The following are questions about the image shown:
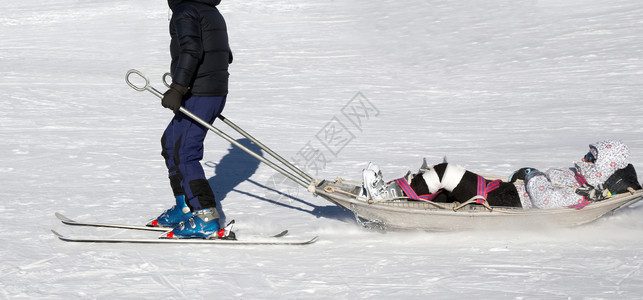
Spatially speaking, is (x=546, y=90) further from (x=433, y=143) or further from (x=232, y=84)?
(x=232, y=84)

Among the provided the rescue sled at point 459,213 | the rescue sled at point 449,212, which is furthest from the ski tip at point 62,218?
the rescue sled at point 459,213

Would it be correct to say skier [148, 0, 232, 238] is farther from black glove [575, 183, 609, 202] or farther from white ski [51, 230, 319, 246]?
black glove [575, 183, 609, 202]

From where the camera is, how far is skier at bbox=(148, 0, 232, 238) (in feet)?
15.0

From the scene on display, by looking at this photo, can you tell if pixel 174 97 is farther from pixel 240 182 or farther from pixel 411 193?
pixel 240 182

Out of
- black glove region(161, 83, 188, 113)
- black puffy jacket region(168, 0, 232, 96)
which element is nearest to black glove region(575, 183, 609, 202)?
black puffy jacket region(168, 0, 232, 96)

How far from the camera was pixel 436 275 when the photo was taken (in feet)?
13.4

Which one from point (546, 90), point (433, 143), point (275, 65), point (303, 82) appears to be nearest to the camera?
point (433, 143)

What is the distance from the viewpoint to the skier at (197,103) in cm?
456

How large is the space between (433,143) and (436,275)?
454 cm

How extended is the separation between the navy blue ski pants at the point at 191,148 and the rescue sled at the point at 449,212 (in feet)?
0.52

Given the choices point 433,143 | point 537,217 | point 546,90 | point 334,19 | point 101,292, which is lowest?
point 101,292

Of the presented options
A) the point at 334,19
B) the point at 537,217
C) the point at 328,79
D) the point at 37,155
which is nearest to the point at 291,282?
the point at 537,217

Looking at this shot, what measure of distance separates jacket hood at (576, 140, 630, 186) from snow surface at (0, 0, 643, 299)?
14.7 inches

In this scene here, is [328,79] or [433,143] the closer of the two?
[433,143]
